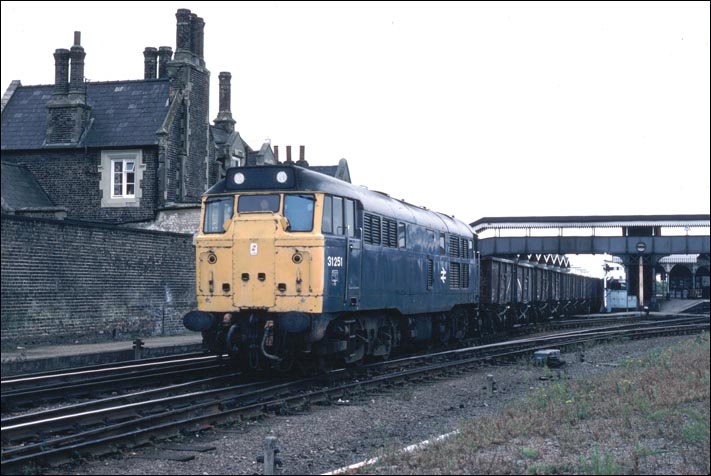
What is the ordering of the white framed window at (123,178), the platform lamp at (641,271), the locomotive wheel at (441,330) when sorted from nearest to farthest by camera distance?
the locomotive wheel at (441,330) → the white framed window at (123,178) → the platform lamp at (641,271)

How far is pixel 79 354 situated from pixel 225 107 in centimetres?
2519

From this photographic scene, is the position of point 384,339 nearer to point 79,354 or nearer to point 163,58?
point 79,354

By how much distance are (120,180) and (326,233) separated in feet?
62.3

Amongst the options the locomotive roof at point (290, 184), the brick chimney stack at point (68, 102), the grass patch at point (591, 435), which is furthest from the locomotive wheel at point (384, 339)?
the brick chimney stack at point (68, 102)

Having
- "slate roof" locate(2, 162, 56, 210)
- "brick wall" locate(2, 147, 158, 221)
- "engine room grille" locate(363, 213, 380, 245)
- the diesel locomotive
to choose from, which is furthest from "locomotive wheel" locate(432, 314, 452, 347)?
"slate roof" locate(2, 162, 56, 210)

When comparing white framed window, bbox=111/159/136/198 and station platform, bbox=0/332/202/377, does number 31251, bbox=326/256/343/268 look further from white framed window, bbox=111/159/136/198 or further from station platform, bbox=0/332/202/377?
white framed window, bbox=111/159/136/198

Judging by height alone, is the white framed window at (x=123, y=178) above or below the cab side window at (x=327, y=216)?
above

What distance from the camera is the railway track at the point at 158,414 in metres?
8.84

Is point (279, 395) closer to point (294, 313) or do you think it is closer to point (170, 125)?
point (294, 313)

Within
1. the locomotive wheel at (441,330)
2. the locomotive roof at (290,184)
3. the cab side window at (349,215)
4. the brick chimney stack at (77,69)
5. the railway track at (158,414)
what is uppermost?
the brick chimney stack at (77,69)

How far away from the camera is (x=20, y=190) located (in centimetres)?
2964

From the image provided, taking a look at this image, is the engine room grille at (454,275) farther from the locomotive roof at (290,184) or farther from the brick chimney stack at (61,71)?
the brick chimney stack at (61,71)

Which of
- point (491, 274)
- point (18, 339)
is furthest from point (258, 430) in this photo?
point (491, 274)

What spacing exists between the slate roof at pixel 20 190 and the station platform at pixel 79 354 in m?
8.92
